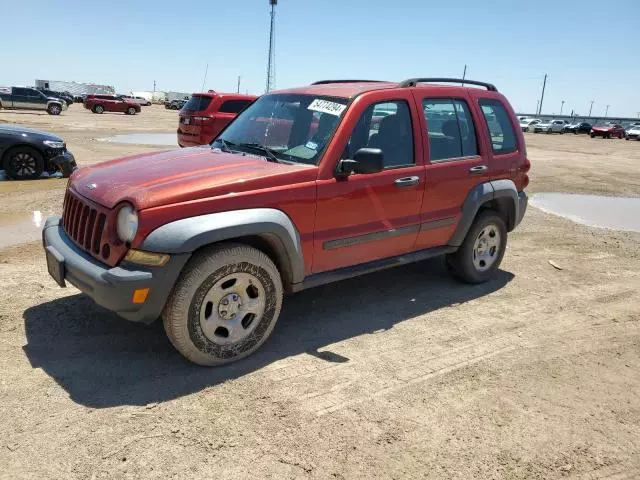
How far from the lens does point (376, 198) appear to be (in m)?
4.22

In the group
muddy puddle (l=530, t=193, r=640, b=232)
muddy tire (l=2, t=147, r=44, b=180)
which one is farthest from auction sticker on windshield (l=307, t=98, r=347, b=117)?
muddy tire (l=2, t=147, r=44, b=180)

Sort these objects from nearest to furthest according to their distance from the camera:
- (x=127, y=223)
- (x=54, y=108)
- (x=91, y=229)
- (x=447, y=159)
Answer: (x=127, y=223)
(x=91, y=229)
(x=447, y=159)
(x=54, y=108)

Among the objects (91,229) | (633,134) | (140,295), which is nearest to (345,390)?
(140,295)

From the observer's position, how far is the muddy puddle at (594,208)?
349 inches

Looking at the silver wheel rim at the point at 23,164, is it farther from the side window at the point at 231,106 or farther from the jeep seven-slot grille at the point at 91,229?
the jeep seven-slot grille at the point at 91,229

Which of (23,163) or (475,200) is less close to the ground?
(475,200)

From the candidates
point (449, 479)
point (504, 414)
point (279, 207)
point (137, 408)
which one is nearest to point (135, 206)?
point (279, 207)

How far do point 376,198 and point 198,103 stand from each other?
9.92 metres

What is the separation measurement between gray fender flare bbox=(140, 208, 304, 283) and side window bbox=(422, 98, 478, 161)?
170 centimetres

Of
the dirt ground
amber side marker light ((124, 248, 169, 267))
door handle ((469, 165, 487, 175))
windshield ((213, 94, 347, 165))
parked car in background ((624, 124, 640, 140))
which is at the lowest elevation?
the dirt ground

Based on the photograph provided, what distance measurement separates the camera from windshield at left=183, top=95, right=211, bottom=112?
12837mm

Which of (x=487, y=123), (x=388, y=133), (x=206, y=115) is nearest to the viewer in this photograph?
(x=388, y=133)

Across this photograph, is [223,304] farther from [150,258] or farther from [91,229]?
[91,229]

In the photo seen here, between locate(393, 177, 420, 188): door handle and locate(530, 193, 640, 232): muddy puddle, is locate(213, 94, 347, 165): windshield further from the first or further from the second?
locate(530, 193, 640, 232): muddy puddle
